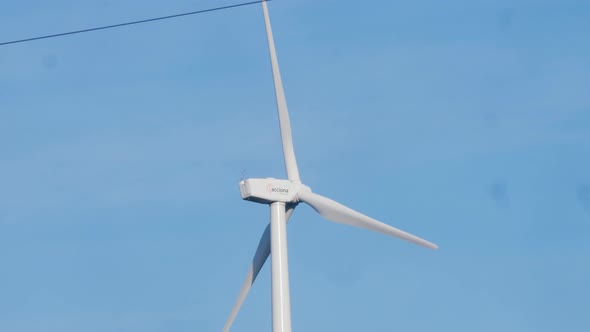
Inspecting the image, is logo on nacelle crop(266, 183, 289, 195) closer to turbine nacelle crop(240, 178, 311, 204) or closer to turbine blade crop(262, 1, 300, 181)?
turbine nacelle crop(240, 178, 311, 204)

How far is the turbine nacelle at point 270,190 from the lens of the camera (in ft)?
155

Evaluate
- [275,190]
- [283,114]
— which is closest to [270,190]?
[275,190]

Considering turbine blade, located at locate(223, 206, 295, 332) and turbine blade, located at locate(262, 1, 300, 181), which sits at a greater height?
turbine blade, located at locate(262, 1, 300, 181)

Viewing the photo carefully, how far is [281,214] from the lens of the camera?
48.8 meters

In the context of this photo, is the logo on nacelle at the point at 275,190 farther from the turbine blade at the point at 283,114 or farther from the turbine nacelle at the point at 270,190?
the turbine blade at the point at 283,114

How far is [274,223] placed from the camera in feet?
158

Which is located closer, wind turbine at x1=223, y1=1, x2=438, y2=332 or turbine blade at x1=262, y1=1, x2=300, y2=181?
wind turbine at x1=223, y1=1, x2=438, y2=332

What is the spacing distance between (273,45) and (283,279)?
1033cm

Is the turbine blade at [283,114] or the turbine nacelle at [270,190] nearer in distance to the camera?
the turbine nacelle at [270,190]

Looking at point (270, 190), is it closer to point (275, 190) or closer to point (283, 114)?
point (275, 190)

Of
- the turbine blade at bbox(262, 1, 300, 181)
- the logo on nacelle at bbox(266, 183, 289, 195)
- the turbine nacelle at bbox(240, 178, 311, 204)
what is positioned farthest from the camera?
the turbine blade at bbox(262, 1, 300, 181)

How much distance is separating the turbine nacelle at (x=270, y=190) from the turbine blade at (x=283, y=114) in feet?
2.45

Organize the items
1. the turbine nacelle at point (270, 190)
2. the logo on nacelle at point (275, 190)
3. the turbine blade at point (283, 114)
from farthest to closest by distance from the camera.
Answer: the turbine blade at point (283, 114) → the logo on nacelle at point (275, 190) → the turbine nacelle at point (270, 190)

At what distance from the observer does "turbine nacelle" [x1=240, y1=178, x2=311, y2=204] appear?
47.1m
